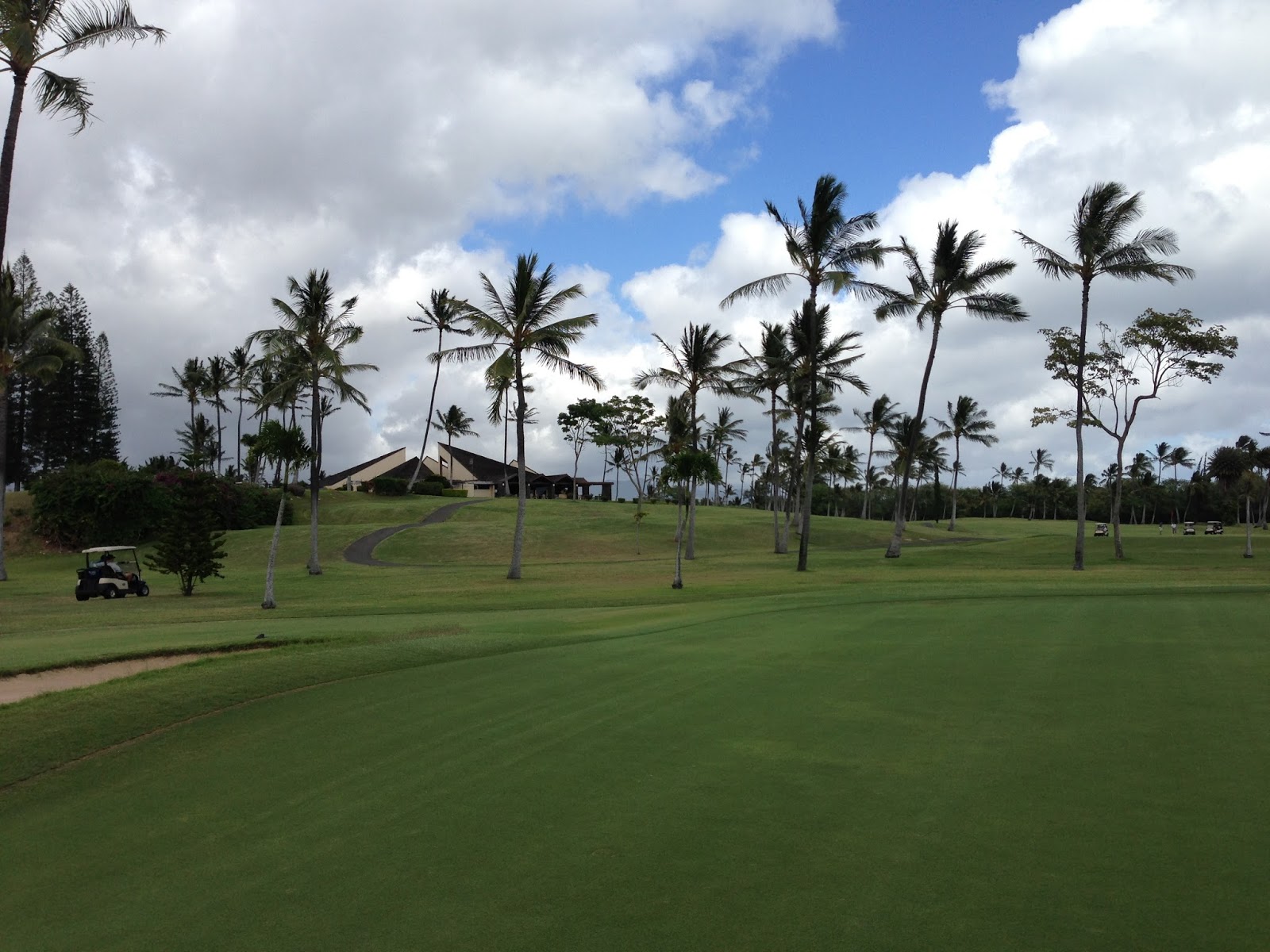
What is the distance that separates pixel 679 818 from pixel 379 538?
54.2m

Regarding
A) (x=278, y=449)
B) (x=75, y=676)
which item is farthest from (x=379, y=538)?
(x=75, y=676)

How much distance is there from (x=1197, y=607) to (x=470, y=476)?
3756 inches

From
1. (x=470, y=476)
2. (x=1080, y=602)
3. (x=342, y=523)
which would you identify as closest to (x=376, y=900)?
(x=1080, y=602)

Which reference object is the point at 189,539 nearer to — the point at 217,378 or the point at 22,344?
the point at 22,344

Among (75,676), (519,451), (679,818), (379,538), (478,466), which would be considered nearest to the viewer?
(679,818)

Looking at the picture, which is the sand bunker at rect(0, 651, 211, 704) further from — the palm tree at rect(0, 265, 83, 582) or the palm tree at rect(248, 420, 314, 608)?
the palm tree at rect(0, 265, 83, 582)

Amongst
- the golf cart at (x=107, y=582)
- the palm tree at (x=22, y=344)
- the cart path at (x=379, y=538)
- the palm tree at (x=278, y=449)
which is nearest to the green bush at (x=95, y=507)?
the cart path at (x=379, y=538)

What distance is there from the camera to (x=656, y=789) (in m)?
6.52

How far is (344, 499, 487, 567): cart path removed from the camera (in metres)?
49.0

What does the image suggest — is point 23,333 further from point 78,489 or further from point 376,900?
point 376,900

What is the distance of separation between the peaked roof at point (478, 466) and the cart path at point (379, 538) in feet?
96.9

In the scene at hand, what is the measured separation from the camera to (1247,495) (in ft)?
165

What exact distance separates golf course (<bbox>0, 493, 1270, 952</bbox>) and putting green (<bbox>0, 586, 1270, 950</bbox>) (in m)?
0.03

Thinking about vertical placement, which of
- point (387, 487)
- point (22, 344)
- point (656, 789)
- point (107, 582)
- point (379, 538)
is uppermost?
point (22, 344)
